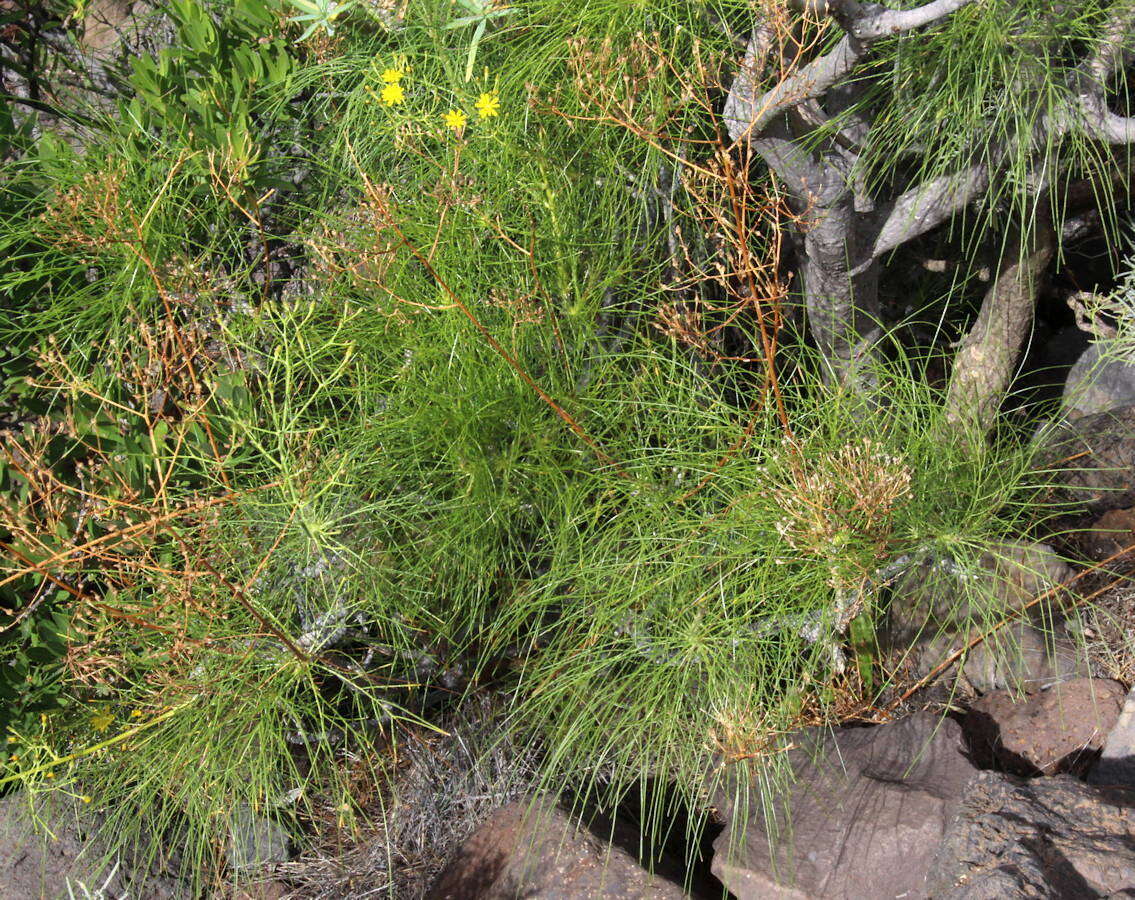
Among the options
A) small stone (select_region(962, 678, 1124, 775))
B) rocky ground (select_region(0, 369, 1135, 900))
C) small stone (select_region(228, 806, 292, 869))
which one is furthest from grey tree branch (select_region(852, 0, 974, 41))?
small stone (select_region(228, 806, 292, 869))

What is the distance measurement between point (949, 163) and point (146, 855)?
7.69 ft

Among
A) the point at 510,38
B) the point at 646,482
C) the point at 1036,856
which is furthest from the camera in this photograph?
the point at 510,38

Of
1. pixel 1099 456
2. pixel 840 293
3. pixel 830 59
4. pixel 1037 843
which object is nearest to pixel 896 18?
pixel 830 59

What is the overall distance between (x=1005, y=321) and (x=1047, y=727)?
1003mm

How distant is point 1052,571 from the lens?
2.32 metres

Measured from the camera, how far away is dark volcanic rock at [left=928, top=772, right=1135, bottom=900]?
5.23 ft

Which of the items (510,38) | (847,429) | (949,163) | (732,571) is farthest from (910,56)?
(732,571)

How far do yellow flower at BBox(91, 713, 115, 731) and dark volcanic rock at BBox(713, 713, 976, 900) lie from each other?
127 cm

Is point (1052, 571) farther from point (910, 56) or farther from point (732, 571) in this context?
point (910, 56)

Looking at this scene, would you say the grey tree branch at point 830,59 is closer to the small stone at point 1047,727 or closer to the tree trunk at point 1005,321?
the tree trunk at point 1005,321

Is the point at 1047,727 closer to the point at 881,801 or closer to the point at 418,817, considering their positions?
the point at 881,801

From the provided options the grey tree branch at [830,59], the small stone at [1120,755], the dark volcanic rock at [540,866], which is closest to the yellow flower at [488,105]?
the grey tree branch at [830,59]

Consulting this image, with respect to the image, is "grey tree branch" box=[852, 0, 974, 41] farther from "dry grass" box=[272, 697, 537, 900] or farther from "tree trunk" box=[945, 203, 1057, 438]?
"dry grass" box=[272, 697, 537, 900]

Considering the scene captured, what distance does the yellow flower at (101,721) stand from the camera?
2.17 m
